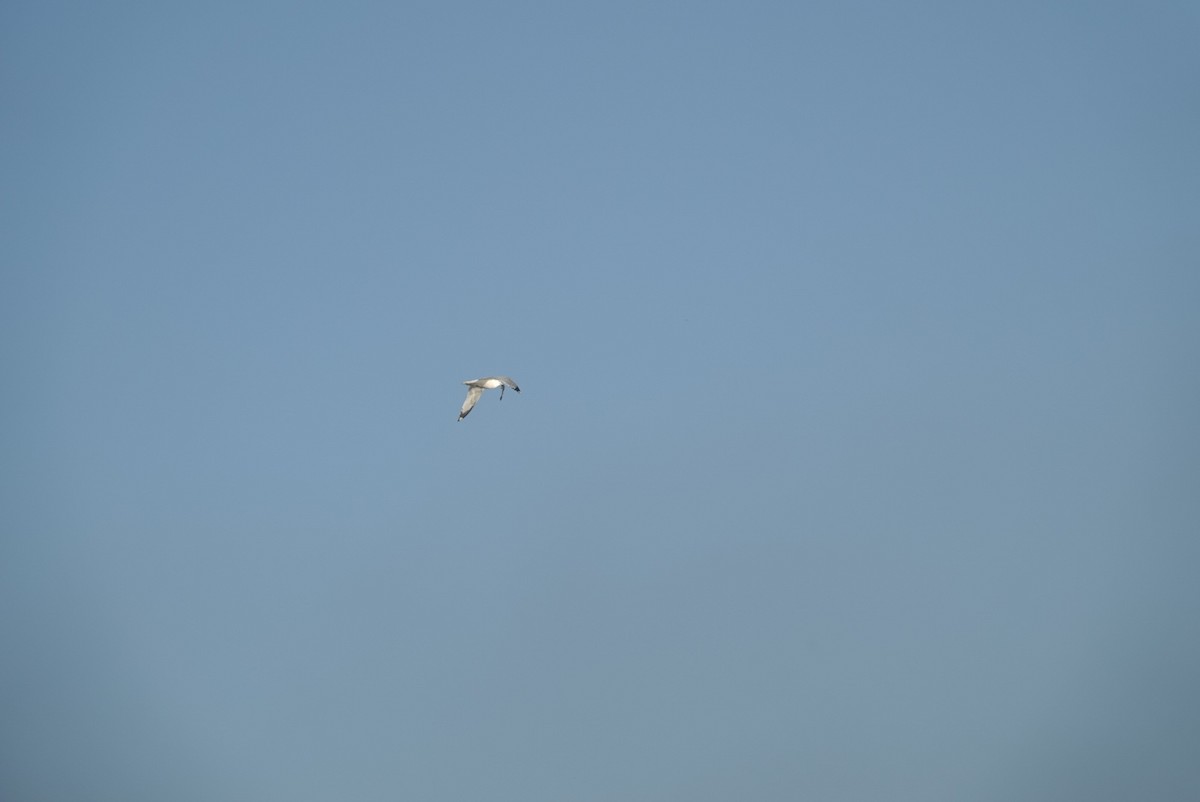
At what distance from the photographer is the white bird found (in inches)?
995

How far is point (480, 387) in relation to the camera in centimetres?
2578

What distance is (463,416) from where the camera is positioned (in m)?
25.5

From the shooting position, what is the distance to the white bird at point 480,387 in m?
25.3
